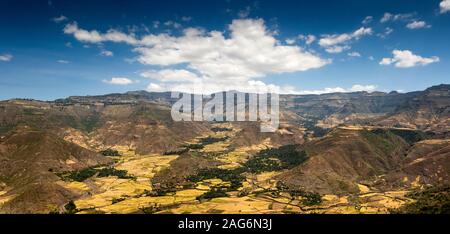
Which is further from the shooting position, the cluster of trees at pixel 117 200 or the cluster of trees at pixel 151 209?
the cluster of trees at pixel 117 200

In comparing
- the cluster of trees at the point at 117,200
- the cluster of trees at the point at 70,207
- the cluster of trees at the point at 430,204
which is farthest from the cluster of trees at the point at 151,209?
the cluster of trees at the point at 430,204

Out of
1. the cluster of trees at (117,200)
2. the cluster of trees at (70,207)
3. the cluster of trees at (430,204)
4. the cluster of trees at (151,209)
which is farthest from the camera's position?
the cluster of trees at (117,200)

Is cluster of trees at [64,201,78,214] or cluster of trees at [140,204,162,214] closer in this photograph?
cluster of trees at [140,204,162,214]

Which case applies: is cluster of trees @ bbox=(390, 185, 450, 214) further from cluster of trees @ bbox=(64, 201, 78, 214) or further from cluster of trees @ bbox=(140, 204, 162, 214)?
cluster of trees @ bbox=(64, 201, 78, 214)

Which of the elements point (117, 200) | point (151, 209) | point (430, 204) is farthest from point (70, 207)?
point (430, 204)

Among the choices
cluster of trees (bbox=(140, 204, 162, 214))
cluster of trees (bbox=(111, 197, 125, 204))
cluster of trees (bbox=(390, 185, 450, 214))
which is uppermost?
cluster of trees (bbox=(390, 185, 450, 214))

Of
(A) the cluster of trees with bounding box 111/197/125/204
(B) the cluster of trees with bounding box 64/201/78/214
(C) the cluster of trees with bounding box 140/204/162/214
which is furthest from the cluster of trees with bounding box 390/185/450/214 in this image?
(B) the cluster of trees with bounding box 64/201/78/214

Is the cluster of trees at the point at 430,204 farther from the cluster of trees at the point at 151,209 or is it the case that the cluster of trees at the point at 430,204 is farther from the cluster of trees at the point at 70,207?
the cluster of trees at the point at 70,207

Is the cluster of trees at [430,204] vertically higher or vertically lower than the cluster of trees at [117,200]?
higher
